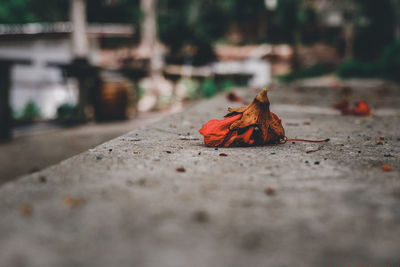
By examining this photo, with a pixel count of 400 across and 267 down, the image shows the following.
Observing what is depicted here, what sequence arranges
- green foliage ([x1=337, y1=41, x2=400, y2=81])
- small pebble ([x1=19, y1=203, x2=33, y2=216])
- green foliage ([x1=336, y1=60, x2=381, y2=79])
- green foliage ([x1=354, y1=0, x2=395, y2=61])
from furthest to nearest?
green foliage ([x1=354, y1=0, x2=395, y2=61]) → green foliage ([x1=336, y1=60, x2=381, y2=79]) → green foliage ([x1=337, y1=41, x2=400, y2=81]) → small pebble ([x1=19, y1=203, x2=33, y2=216])

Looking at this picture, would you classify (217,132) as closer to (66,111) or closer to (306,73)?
(66,111)

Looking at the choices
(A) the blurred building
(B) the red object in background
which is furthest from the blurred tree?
(B) the red object in background

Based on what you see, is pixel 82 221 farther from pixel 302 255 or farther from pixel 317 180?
pixel 317 180

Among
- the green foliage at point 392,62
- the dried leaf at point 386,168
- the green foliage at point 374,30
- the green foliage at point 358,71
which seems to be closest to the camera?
the dried leaf at point 386,168

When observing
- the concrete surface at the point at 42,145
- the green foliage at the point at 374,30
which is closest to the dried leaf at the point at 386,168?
the concrete surface at the point at 42,145

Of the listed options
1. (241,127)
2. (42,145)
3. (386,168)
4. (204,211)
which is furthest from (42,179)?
(42,145)

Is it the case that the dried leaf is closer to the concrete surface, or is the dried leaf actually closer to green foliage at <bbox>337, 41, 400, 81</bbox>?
the concrete surface

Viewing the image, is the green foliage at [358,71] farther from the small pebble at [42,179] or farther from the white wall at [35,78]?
the small pebble at [42,179]

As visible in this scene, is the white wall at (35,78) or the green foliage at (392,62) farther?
the white wall at (35,78)
